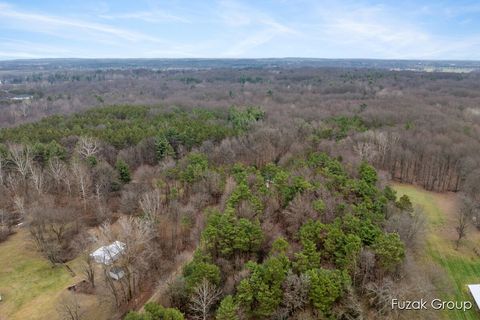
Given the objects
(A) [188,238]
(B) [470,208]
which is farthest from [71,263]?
(B) [470,208]

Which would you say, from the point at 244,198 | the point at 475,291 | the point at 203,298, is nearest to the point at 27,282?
the point at 203,298

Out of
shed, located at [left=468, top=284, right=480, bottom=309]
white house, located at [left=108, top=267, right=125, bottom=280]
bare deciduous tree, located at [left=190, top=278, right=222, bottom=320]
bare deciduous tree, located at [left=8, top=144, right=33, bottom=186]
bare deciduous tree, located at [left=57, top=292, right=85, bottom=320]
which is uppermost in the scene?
bare deciduous tree, located at [left=8, top=144, right=33, bottom=186]

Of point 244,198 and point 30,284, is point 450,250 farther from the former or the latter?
point 30,284

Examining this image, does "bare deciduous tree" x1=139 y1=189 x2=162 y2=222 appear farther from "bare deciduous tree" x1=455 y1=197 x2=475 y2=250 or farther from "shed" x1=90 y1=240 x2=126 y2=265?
"bare deciduous tree" x1=455 y1=197 x2=475 y2=250

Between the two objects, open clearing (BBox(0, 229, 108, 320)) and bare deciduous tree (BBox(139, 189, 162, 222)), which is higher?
bare deciduous tree (BBox(139, 189, 162, 222))

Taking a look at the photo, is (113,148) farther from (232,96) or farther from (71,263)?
(232,96)

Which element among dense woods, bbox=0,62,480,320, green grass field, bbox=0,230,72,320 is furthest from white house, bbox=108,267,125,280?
green grass field, bbox=0,230,72,320
